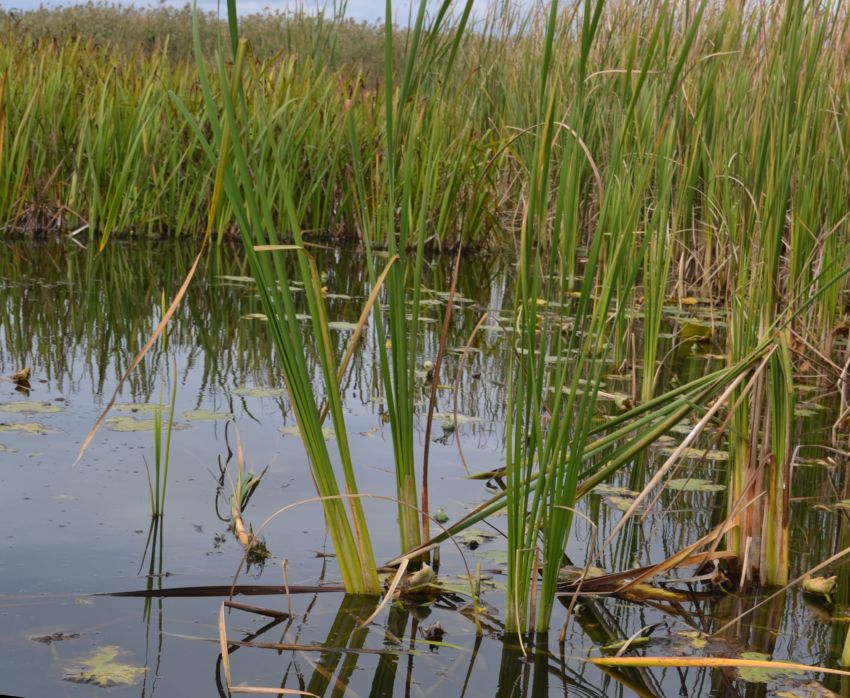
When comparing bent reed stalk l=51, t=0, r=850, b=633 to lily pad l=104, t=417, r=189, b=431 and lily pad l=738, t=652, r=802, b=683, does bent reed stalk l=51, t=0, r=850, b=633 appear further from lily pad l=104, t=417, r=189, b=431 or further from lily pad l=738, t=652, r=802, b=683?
lily pad l=104, t=417, r=189, b=431

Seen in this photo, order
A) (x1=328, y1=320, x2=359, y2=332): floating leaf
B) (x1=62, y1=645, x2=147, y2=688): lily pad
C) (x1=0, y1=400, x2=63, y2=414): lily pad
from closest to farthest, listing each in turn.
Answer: (x1=62, y1=645, x2=147, y2=688): lily pad < (x1=0, y1=400, x2=63, y2=414): lily pad < (x1=328, y1=320, x2=359, y2=332): floating leaf

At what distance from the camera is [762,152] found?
2586 millimetres

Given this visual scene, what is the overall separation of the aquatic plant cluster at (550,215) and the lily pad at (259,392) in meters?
0.13

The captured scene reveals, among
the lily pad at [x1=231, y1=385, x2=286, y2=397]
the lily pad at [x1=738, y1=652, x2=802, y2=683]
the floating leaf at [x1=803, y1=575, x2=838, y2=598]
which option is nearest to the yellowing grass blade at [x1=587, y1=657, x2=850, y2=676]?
the lily pad at [x1=738, y1=652, x2=802, y2=683]

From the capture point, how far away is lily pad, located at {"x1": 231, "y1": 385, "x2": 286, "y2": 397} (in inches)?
137

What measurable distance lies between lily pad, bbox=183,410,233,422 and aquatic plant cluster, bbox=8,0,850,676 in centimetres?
38

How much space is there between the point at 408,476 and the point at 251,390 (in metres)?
1.49

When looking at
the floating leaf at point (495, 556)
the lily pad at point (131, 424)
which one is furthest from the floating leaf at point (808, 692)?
the lily pad at point (131, 424)

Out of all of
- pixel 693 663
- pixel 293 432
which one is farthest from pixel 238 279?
pixel 693 663

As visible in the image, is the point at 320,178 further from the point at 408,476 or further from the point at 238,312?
the point at 408,476

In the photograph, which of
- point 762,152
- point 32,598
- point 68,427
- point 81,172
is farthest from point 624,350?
point 81,172

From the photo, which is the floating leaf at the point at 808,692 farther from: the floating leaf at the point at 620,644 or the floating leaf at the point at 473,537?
the floating leaf at the point at 473,537

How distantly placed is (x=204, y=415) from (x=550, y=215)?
4298mm

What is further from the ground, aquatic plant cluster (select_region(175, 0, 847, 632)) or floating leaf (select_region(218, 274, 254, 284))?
aquatic plant cluster (select_region(175, 0, 847, 632))
